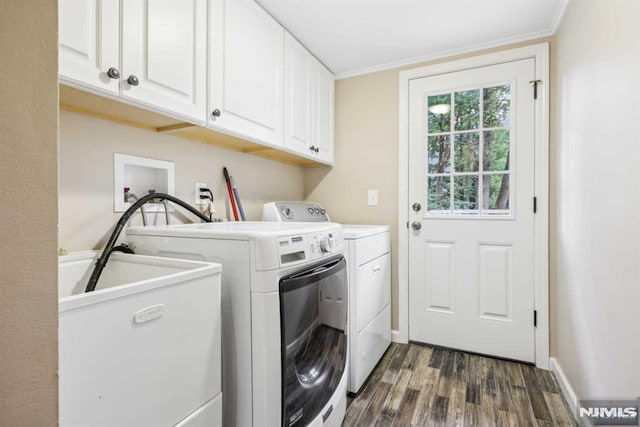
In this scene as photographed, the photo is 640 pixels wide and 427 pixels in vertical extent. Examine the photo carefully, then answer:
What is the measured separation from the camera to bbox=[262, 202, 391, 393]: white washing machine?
1.74 meters

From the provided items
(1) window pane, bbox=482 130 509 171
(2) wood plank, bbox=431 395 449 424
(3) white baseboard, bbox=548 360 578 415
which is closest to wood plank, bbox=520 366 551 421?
(3) white baseboard, bbox=548 360 578 415

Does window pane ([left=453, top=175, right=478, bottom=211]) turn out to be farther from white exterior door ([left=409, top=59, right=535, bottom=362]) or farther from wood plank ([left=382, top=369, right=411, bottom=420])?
wood plank ([left=382, top=369, right=411, bottom=420])

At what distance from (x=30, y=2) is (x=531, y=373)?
265 centimetres

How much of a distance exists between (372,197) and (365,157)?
1.09 ft

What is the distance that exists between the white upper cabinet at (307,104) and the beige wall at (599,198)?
151 cm

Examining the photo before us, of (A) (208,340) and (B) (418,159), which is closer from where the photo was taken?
(A) (208,340)

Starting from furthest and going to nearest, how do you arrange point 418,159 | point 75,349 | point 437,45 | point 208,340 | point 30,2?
1. point 418,159
2. point 437,45
3. point 208,340
4. point 75,349
5. point 30,2

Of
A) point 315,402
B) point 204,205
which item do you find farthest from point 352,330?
point 204,205

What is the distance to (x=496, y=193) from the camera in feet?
7.14

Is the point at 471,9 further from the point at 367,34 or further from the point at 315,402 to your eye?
the point at 315,402

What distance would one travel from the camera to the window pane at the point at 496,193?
2.15 metres

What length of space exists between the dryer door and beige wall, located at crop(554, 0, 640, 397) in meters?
1.02

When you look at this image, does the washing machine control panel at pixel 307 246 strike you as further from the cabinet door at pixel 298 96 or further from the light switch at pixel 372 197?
the light switch at pixel 372 197

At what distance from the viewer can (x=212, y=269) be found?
0.98m
